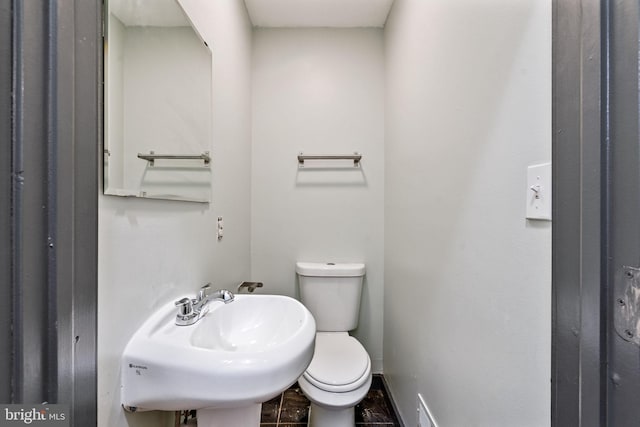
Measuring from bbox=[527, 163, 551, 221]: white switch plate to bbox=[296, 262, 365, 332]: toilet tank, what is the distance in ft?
3.86

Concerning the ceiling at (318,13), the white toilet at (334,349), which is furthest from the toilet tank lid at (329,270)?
the ceiling at (318,13)

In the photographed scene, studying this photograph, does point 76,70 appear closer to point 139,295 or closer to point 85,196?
point 85,196

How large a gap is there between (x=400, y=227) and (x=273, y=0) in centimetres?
149

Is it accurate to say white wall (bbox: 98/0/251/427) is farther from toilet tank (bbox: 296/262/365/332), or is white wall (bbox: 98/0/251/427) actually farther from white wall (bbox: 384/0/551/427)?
white wall (bbox: 384/0/551/427)

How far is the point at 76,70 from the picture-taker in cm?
42

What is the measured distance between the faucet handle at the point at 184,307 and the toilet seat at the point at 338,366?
658 millimetres

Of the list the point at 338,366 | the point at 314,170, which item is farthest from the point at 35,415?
the point at 314,170

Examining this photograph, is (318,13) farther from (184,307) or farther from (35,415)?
(35,415)

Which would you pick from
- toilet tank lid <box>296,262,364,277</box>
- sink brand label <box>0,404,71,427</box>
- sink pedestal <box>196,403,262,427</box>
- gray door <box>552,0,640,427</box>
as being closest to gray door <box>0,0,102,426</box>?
sink brand label <box>0,404,71,427</box>

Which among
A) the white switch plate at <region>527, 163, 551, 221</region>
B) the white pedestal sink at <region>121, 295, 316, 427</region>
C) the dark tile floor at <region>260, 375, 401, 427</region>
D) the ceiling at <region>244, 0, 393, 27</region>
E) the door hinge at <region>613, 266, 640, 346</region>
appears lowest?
the dark tile floor at <region>260, 375, 401, 427</region>

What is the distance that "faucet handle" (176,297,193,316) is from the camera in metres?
0.80

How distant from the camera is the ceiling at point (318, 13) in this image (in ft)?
5.05

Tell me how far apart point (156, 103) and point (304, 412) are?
5.36 ft

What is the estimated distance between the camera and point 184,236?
90 cm
